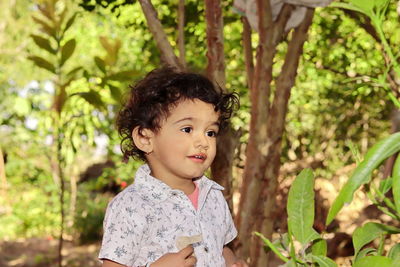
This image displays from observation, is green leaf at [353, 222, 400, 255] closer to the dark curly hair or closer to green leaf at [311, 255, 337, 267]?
green leaf at [311, 255, 337, 267]

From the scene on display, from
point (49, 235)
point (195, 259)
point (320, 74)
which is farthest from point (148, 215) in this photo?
point (49, 235)

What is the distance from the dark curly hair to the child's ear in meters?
0.01

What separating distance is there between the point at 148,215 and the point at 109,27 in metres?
8.09

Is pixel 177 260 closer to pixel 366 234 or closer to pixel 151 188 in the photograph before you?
pixel 151 188

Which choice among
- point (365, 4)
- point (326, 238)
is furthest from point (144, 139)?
point (326, 238)

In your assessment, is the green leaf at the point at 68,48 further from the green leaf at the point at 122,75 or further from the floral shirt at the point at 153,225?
the floral shirt at the point at 153,225

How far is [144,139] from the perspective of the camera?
1682 mm

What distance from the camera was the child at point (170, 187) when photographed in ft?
5.05

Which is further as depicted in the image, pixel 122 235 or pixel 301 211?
pixel 122 235

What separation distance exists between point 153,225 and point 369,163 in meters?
0.90

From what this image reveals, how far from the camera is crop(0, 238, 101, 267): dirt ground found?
6629 mm

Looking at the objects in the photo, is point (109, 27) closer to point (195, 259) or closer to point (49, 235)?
point (49, 235)

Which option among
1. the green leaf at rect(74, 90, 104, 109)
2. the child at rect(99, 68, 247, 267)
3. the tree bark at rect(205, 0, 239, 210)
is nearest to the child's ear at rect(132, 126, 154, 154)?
the child at rect(99, 68, 247, 267)

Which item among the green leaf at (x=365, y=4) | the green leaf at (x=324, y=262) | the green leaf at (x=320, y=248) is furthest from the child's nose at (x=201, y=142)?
the green leaf at (x=365, y=4)
